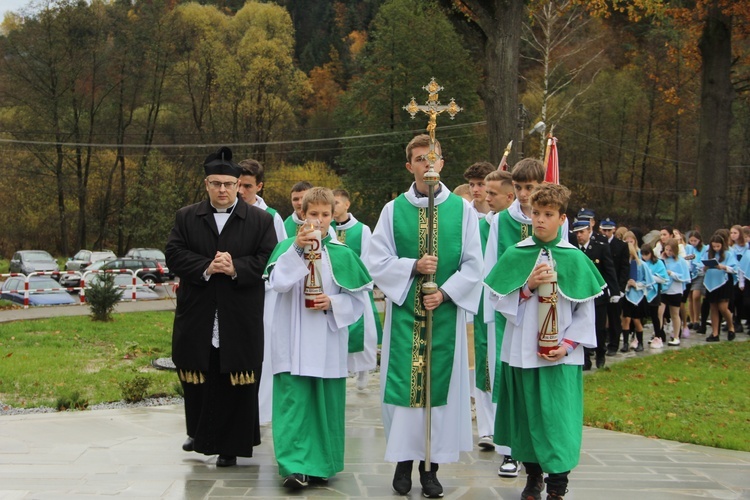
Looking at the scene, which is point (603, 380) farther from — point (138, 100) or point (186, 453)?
point (138, 100)

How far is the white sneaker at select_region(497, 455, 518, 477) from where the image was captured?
675 cm

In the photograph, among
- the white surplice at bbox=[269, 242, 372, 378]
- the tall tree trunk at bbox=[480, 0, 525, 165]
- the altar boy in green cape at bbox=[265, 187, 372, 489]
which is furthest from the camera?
the tall tree trunk at bbox=[480, 0, 525, 165]

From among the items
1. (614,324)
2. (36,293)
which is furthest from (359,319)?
(36,293)

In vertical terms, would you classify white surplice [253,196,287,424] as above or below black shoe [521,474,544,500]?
above

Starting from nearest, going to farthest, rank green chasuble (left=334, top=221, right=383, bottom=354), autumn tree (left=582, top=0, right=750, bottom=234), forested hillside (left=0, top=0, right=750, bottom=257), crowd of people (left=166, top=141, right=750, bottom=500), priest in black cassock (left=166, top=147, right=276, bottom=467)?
crowd of people (left=166, top=141, right=750, bottom=500) → priest in black cassock (left=166, top=147, right=276, bottom=467) → green chasuble (left=334, top=221, right=383, bottom=354) → autumn tree (left=582, top=0, right=750, bottom=234) → forested hillside (left=0, top=0, right=750, bottom=257)

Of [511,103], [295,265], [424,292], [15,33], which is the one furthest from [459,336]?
[15,33]

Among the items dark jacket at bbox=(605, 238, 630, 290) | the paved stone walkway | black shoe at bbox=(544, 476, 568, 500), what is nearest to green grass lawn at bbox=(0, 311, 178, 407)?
the paved stone walkway

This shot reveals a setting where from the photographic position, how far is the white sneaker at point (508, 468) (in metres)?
6.75

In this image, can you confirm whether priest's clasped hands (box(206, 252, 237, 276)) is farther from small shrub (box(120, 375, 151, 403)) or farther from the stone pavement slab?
small shrub (box(120, 375, 151, 403))

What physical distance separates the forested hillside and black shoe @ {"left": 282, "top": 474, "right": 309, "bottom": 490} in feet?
124

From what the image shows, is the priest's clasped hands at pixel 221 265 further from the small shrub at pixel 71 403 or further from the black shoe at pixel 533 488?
the small shrub at pixel 71 403

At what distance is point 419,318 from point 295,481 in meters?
1.42

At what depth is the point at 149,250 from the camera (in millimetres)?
43312

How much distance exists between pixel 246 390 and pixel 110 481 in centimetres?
121
